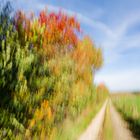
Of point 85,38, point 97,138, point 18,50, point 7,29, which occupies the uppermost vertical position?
point 85,38

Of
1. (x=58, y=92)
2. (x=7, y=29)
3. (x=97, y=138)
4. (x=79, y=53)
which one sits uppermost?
(x=79, y=53)

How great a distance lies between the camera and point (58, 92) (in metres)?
20.4

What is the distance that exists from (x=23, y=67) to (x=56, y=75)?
5021mm

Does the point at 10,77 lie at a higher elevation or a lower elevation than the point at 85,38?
lower

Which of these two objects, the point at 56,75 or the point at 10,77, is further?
the point at 56,75

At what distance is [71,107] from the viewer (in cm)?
2591

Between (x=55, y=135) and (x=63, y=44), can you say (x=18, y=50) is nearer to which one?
(x=55, y=135)

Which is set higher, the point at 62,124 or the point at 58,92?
the point at 58,92

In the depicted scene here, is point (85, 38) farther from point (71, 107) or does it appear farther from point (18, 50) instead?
point (18, 50)

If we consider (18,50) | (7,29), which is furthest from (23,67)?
(7,29)

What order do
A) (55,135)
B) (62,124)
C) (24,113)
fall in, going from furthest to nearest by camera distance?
(62,124) → (55,135) → (24,113)

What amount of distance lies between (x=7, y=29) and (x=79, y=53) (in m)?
19.5

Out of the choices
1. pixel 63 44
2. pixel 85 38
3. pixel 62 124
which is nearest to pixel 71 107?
pixel 62 124

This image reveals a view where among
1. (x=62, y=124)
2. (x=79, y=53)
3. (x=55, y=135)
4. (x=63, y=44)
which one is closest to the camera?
(x=55, y=135)
